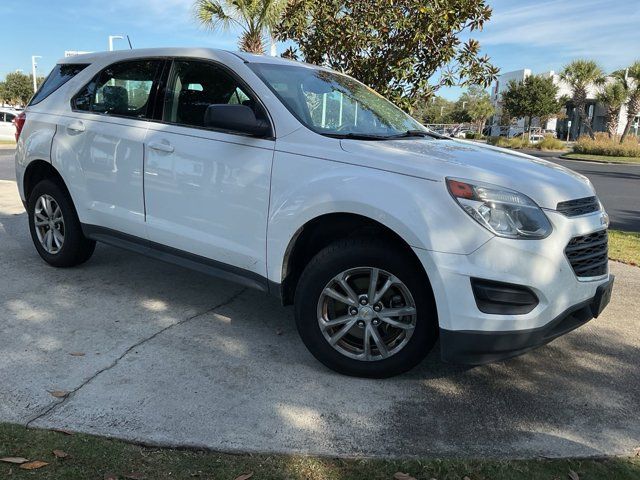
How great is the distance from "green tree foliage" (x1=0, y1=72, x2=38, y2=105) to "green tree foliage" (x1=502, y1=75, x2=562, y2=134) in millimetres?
60249

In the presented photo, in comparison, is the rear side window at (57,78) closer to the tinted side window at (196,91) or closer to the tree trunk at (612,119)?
the tinted side window at (196,91)

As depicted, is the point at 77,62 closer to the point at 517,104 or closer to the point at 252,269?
the point at 252,269

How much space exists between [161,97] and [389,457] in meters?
3.02

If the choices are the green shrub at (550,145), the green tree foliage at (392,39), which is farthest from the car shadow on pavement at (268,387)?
the green shrub at (550,145)

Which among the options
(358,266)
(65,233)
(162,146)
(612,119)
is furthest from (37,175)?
(612,119)

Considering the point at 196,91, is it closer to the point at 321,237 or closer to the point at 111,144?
the point at 111,144

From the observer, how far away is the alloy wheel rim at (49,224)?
16.4 ft

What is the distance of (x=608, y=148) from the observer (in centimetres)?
3409

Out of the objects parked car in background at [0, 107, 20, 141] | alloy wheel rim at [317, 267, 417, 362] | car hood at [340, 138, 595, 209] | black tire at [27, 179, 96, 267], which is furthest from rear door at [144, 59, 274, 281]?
parked car in background at [0, 107, 20, 141]

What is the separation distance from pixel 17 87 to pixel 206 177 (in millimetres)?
83273

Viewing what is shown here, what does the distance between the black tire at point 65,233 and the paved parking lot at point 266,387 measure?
1.63 ft

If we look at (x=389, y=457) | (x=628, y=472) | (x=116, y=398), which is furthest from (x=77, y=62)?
(x=628, y=472)

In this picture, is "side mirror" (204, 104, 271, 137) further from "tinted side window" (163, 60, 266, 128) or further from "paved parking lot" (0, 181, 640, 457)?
"paved parking lot" (0, 181, 640, 457)

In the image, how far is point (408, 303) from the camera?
3113 mm
